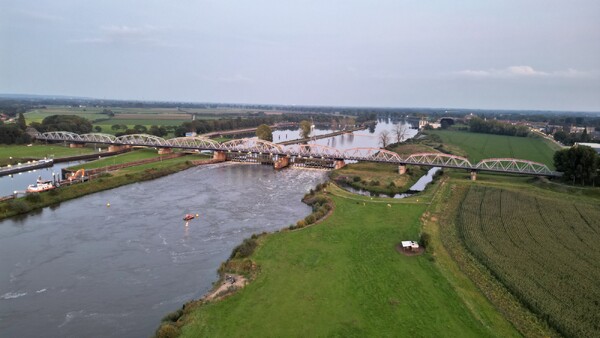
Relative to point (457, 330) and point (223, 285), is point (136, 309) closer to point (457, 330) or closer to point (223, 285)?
point (223, 285)

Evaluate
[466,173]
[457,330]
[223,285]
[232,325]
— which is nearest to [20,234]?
[223,285]

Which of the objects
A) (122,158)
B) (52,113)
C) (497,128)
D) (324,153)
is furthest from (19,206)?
(52,113)

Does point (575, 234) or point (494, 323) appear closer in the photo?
point (494, 323)

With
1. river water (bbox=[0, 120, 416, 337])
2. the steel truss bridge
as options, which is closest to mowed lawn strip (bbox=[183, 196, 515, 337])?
river water (bbox=[0, 120, 416, 337])

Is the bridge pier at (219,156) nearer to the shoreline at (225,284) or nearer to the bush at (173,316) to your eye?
the shoreline at (225,284)

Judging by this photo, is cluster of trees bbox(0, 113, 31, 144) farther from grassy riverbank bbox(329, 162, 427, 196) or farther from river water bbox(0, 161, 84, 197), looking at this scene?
grassy riverbank bbox(329, 162, 427, 196)

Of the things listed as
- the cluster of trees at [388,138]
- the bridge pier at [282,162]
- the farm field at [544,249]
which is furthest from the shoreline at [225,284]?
the cluster of trees at [388,138]
